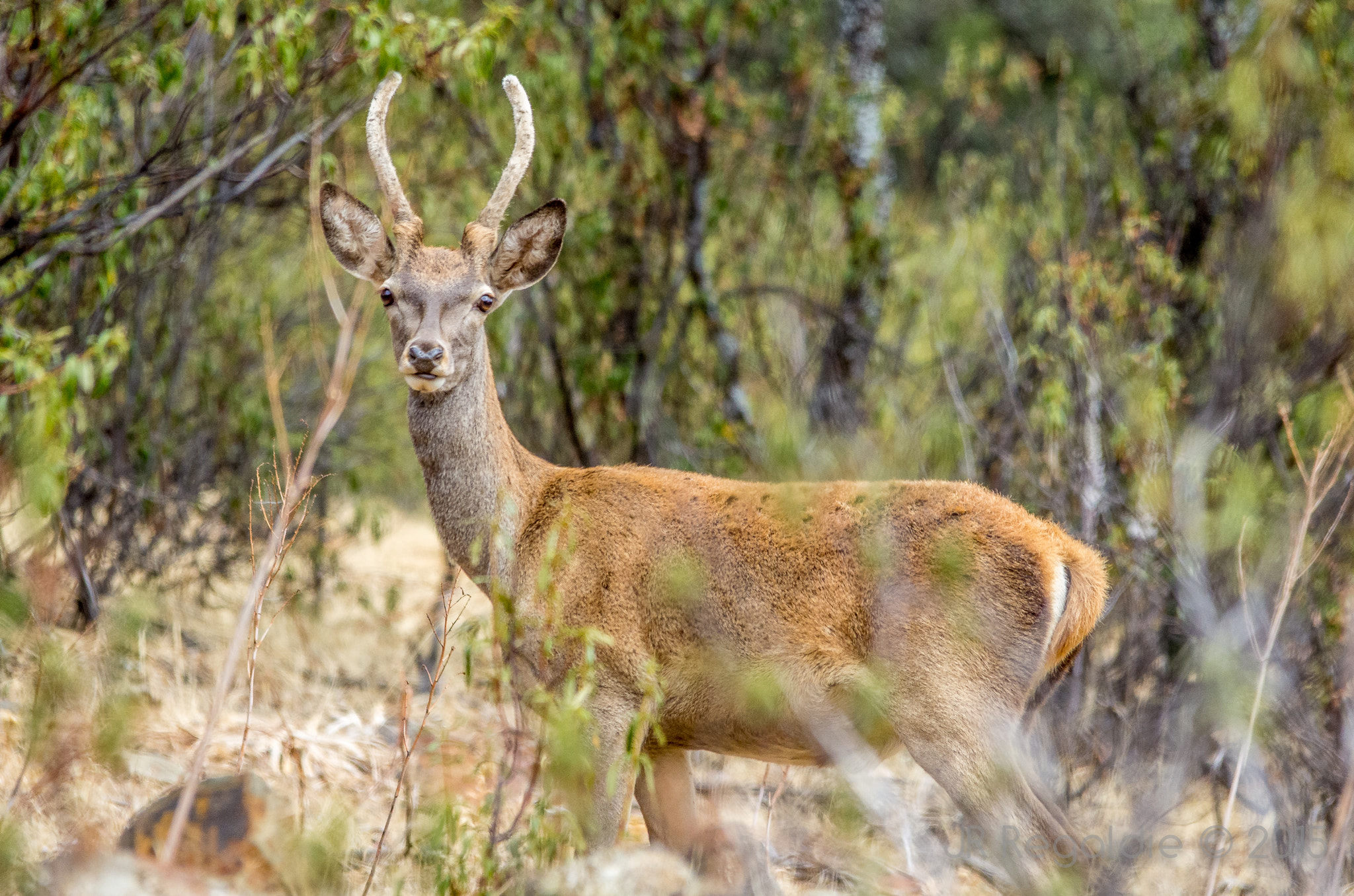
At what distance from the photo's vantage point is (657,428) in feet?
30.7

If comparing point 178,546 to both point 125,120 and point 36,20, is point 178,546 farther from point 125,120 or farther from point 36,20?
point 36,20

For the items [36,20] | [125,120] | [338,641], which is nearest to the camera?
[36,20]

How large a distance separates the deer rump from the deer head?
0.83 meters

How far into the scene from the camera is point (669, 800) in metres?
5.75

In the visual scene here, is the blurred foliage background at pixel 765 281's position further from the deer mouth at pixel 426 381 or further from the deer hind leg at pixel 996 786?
the deer mouth at pixel 426 381

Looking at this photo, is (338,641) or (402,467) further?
(402,467)

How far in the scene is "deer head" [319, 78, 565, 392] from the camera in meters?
5.75

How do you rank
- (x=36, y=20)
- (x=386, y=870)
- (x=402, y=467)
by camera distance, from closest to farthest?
(x=386, y=870)
(x=36, y=20)
(x=402, y=467)

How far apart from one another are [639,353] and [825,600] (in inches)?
171

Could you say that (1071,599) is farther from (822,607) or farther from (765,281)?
(765,281)

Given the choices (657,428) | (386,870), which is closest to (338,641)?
(657,428)

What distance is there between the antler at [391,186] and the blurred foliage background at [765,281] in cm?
57

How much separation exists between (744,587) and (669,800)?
1.00 meters

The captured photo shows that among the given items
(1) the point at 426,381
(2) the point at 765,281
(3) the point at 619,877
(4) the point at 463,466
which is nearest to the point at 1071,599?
(3) the point at 619,877
